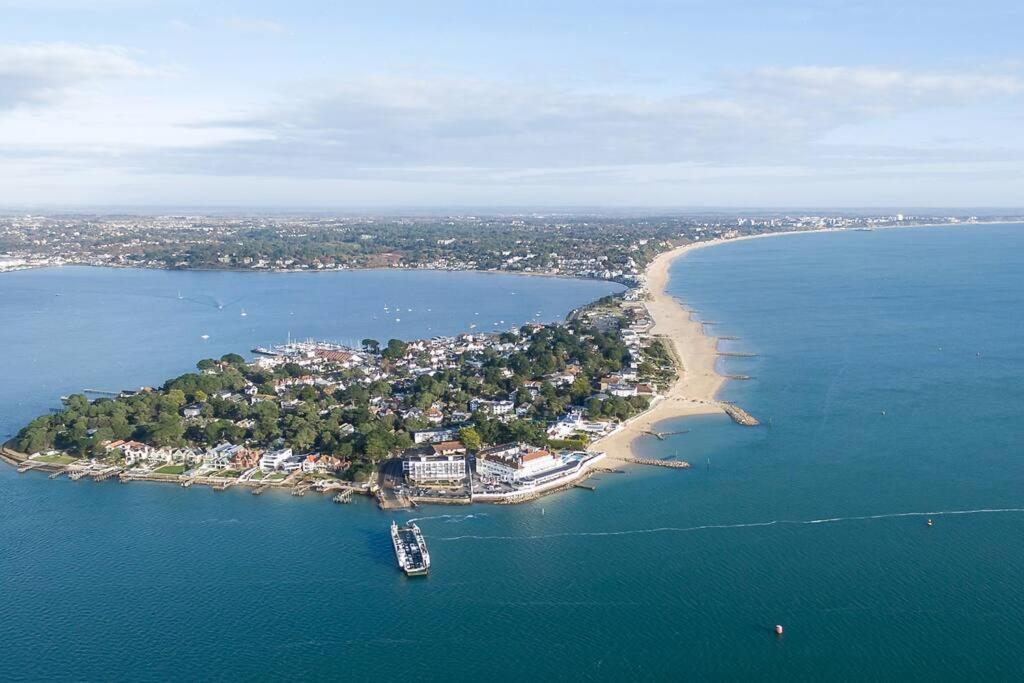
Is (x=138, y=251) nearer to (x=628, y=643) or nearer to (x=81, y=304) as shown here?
(x=81, y=304)

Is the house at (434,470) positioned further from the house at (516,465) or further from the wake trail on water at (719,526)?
the wake trail on water at (719,526)

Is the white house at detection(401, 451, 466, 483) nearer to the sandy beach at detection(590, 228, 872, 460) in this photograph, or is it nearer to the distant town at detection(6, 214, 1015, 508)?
the distant town at detection(6, 214, 1015, 508)

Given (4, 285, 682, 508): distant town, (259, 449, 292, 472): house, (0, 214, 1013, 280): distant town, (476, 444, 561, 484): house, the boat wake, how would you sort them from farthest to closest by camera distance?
(0, 214, 1013, 280): distant town
(259, 449, 292, 472): house
(4, 285, 682, 508): distant town
(476, 444, 561, 484): house
the boat wake

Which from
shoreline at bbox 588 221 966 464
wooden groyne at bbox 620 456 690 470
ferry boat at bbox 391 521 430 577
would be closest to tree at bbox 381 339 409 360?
shoreline at bbox 588 221 966 464

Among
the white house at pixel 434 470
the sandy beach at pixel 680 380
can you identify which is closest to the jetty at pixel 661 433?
the sandy beach at pixel 680 380

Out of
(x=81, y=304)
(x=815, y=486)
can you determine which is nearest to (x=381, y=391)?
(x=815, y=486)

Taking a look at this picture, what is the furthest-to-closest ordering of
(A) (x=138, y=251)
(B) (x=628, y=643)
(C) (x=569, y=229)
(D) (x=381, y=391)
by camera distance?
1. (C) (x=569, y=229)
2. (A) (x=138, y=251)
3. (D) (x=381, y=391)
4. (B) (x=628, y=643)

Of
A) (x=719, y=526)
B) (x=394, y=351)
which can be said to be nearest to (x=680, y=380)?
(x=394, y=351)
